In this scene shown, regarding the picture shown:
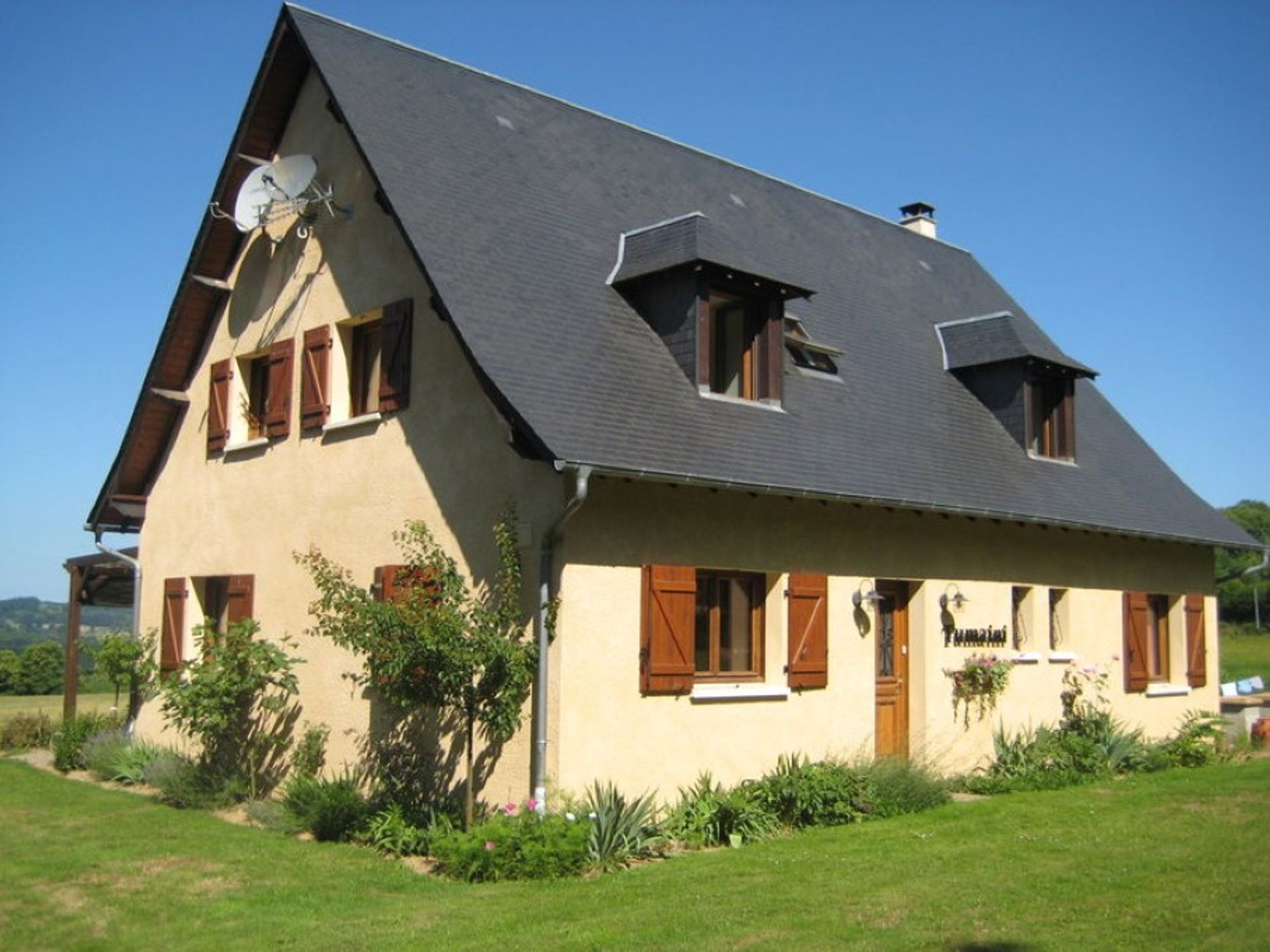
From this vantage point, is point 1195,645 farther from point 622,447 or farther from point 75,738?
point 75,738

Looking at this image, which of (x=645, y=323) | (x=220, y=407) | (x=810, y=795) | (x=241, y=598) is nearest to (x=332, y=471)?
(x=241, y=598)

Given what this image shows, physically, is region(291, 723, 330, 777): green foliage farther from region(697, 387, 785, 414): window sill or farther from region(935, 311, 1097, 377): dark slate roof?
region(935, 311, 1097, 377): dark slate roof

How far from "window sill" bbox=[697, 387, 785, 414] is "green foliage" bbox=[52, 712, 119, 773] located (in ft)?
31.2

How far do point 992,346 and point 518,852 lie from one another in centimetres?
1042

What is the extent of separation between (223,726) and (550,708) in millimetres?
4856

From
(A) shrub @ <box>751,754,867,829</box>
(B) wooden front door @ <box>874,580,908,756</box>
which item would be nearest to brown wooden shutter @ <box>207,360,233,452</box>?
(A) shrub @ <box>751,754,867,829</box>

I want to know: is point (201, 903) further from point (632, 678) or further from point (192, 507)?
point (192, 507)

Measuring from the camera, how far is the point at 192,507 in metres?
16.2

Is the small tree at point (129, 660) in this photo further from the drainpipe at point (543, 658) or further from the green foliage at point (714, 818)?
the green foliage at point (714, 818)

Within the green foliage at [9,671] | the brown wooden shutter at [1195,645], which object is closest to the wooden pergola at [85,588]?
the green foliage at [9,671]

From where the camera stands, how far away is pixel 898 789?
12.7m

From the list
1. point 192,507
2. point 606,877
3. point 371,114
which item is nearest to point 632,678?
point 606,877

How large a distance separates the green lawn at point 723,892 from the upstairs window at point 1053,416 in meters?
6.22

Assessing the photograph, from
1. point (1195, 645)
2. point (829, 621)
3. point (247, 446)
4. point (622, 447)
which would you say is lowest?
point (1195, 645)
